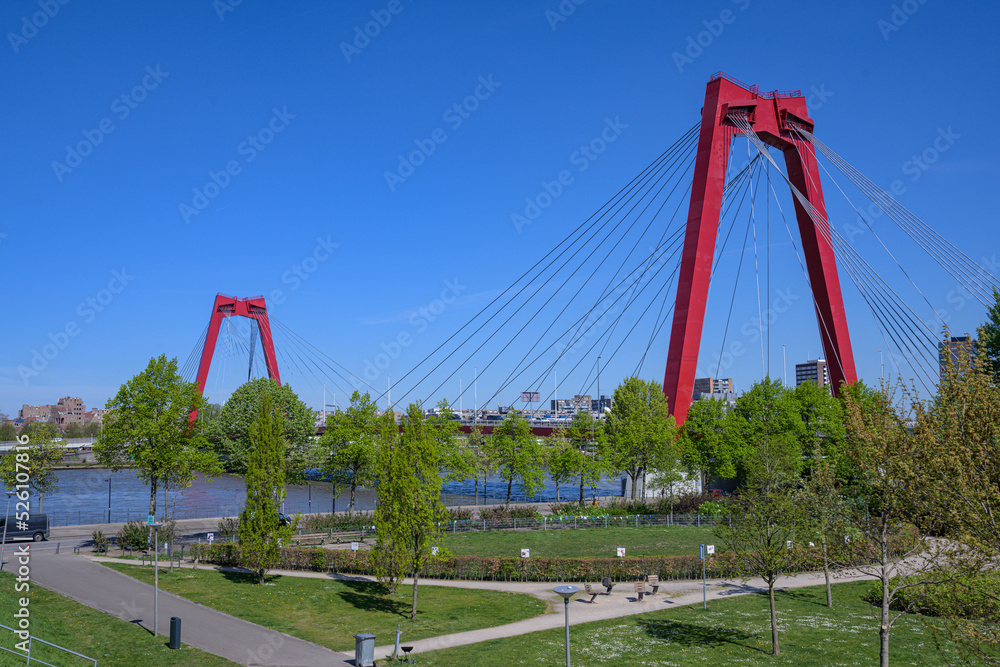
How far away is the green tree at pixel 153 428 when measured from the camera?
33.2 m

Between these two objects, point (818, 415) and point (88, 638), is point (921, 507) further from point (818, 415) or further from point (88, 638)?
point (818, 415)

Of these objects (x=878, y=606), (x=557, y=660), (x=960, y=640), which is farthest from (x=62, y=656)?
(x=878, y=606)

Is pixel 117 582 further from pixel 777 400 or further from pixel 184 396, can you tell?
pixel 777 400

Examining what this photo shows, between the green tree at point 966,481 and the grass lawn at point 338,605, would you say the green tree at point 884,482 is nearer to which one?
the green tree at point 966,481

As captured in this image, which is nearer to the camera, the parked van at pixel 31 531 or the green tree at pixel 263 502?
the green tree at pixel 263 502

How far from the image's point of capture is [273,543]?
84.7ft

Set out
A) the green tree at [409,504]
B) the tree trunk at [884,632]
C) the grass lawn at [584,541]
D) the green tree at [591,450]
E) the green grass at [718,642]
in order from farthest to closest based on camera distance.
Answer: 1. the green tree at [591,450]
2. the grass lawn at [584,541]
3. the green tree at [409,504]
4. the green grass at [718,642]
5. the tree trunk at [884,632]

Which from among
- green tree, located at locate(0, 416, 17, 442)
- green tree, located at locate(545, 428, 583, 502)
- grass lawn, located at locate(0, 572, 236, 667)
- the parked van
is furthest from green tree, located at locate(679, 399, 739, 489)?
green tree, located at locate(0, 416, 17, 442)

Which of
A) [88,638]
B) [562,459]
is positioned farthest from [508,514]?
[88,638]

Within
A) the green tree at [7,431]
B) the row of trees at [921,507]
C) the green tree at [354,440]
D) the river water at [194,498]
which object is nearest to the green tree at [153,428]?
the river water at [194,498]

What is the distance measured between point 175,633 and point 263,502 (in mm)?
8366

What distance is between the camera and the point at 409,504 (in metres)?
22.7

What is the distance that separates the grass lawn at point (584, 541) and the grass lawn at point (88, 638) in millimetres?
15581

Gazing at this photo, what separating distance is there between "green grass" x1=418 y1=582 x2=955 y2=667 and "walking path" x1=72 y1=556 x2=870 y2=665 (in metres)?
0.90
